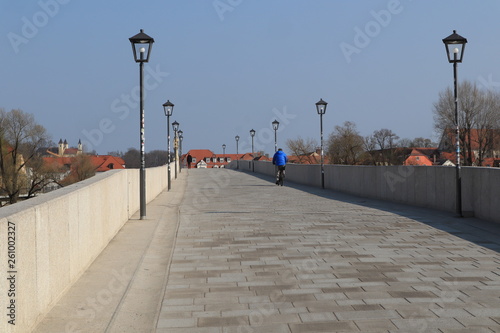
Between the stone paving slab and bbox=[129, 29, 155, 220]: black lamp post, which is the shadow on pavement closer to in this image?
the stone paving slab

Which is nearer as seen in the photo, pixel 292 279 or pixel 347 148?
pixel 292 279

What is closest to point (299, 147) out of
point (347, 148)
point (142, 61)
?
point (347, 148)

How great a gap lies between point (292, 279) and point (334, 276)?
0.52 metres

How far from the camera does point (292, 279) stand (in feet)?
23.4

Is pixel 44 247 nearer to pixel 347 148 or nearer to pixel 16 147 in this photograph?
pixel 16 147

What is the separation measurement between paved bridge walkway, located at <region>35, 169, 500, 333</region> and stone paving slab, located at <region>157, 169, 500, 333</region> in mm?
15

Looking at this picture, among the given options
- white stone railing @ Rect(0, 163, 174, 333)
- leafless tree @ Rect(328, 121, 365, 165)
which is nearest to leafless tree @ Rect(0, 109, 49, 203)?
leafless tree @ Rect(328, 121, 365, 165)

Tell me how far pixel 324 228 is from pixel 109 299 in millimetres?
6328

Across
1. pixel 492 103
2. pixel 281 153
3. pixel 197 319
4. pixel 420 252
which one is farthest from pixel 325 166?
pixel 492 103

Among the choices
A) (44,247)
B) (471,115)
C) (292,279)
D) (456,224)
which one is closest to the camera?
(44,247)

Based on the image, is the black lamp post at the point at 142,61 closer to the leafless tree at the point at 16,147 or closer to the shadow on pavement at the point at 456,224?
the shadow on pavement at the point at 456,224

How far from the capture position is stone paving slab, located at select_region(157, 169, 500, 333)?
17.6 feet

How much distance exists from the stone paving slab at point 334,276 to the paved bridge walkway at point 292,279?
2 centimetres

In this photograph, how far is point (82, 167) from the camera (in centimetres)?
8944
